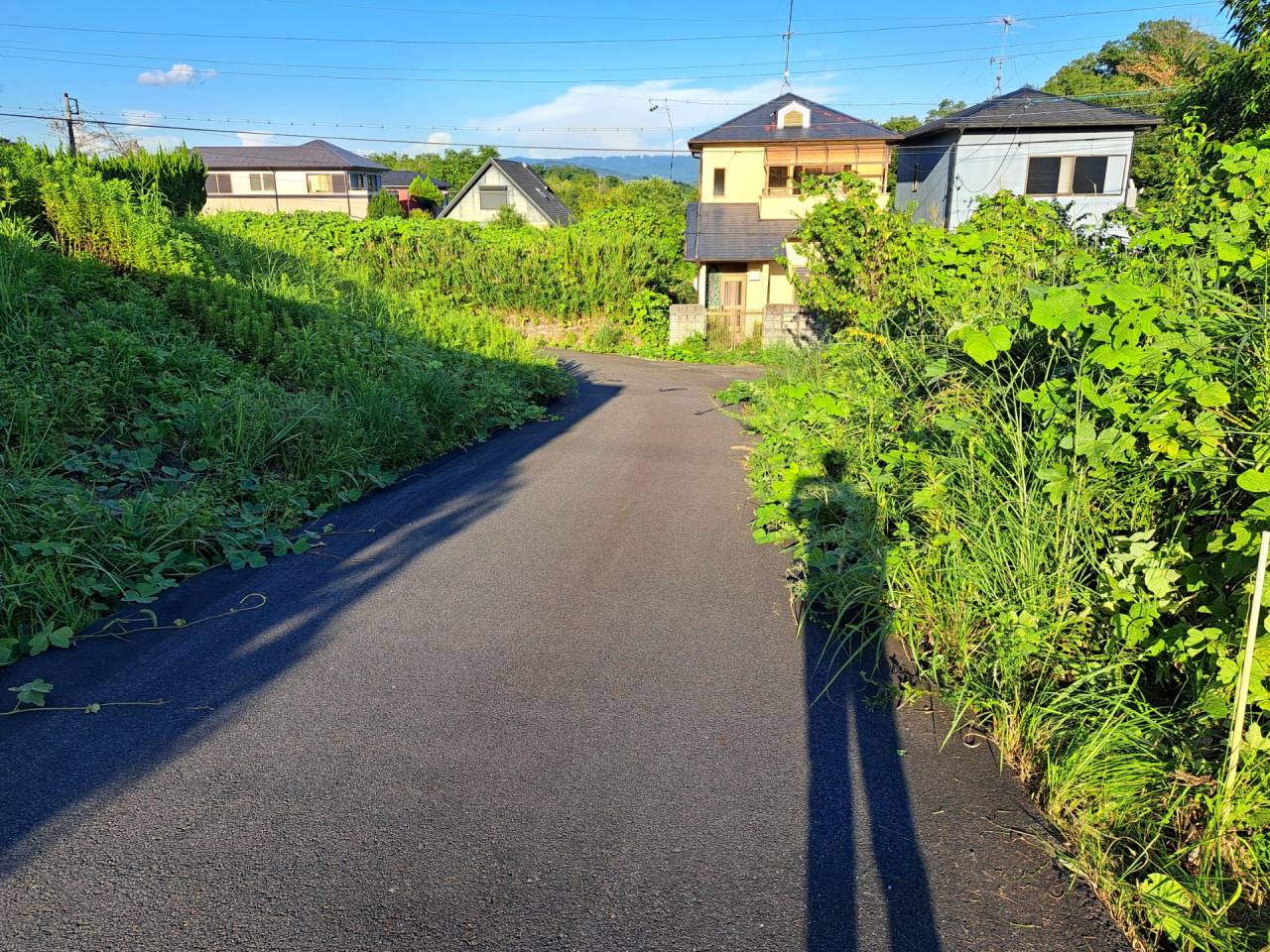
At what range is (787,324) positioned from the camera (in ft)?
74.3

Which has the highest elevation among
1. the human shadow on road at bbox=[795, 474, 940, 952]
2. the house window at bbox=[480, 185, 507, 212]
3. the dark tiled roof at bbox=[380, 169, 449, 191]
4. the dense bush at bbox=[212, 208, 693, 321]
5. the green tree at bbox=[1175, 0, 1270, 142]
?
the dark tiled roof at bbox=[380, 169, 449, 191]

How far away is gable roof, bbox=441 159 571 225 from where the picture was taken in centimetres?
4688

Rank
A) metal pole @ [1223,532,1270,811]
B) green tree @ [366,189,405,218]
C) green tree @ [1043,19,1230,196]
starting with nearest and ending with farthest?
1. metal pole @ [1223,532,1270,811]
2. green tree @ [1043,19,1230,196]
3. green tree @ [366,189,405,218]

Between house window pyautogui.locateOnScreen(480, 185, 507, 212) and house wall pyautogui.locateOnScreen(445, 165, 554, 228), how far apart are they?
0.16m

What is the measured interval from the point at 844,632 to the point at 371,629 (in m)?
2.58

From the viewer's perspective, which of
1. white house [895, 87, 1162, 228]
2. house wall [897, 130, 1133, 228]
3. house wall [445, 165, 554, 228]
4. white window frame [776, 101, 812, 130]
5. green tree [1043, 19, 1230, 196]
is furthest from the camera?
house wall [445, 165, 554, 228]

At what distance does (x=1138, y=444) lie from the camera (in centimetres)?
376

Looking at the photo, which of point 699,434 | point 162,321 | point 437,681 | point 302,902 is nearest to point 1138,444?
point 437,681

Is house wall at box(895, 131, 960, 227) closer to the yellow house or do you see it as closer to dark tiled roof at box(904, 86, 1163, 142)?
dark tiled roof at box(904, 86, 1163, 142)

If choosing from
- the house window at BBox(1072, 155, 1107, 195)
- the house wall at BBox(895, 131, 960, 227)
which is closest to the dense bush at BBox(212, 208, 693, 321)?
the house wall at BBox(895, 131, 960, 227)

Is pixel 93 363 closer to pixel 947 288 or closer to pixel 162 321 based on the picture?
pixel 162 321

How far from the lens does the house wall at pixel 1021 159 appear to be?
89.0ft

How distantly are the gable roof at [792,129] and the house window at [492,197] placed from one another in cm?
2139

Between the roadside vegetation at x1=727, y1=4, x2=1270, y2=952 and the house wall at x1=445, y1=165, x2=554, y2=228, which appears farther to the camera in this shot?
the house wall at x1=445, y1=165, x2=554, y2=228
